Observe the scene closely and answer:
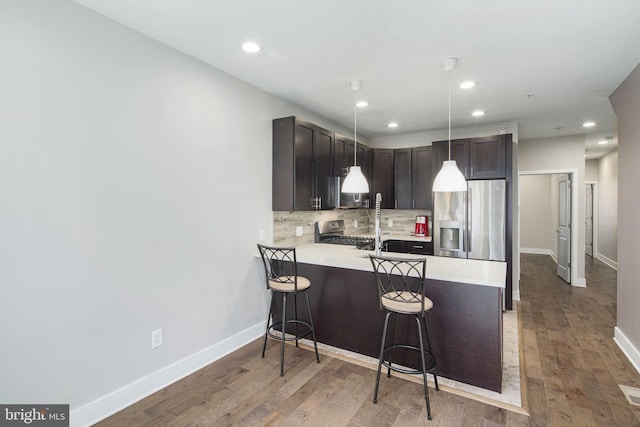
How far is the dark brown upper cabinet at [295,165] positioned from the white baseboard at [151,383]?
144cm

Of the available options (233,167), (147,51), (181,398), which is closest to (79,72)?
(147,51)

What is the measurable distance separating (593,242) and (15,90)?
1097cm

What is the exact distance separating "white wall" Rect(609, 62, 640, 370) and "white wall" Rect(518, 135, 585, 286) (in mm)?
2506

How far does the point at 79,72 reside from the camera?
1.98m

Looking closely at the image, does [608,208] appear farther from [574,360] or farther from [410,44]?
[410,44]

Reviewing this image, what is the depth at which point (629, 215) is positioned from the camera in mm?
2992

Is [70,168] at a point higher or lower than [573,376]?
higher

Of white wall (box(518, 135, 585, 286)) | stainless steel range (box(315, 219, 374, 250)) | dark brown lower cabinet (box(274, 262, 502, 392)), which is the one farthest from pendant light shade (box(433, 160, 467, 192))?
white wall (box(518, 135, 585, 286))

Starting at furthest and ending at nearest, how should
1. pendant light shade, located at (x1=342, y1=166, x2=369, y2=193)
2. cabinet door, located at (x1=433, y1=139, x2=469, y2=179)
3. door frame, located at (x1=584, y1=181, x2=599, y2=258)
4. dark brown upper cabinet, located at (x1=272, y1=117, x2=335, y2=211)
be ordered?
1. door frame, located at (x1=584, y1=181, x2=599, y2=258)
2. cabinet door, located at (x1=433, y1=139, x2=469, y2=179)
3. dark brown upper cabinet, located at (x1=272, y1=117, x2=335, y2=211)
4. pendant light shade, located at (x1=342, y1=166, x2=369, y2=193)

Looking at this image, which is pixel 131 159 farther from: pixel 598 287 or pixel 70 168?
pixel 598 287

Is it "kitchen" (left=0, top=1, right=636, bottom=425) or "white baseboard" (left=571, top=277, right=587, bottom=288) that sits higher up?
"kitchen" (left=0, top=1, right=636, bottom=425)

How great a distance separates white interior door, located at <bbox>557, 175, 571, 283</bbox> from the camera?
18.7 feet

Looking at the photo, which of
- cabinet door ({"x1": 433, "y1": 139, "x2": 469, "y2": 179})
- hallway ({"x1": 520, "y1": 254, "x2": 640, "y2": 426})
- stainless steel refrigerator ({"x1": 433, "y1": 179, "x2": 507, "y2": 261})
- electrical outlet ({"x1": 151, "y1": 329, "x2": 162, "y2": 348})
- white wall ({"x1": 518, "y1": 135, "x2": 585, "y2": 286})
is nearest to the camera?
hallway ({"x1": 520, "y1": 254, "x2": 640, "y2": 426})

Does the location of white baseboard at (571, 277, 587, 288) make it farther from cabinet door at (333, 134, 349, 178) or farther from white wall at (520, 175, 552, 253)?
cabinet door at (333, 134, 349, 178)
